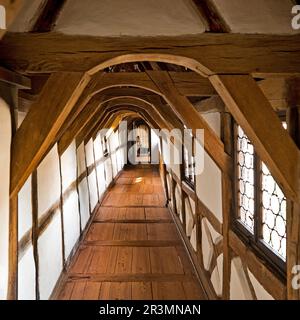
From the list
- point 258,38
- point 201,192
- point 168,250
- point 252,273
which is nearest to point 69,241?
point 168,250

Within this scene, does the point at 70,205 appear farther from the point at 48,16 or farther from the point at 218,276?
the point at 48,16

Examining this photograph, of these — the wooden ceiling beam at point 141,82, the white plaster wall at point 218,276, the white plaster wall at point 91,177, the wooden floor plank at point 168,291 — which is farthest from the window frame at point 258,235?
the white plaster wall at point 91,177

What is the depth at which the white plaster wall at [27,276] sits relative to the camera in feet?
9.13

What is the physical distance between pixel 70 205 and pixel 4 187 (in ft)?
10.3

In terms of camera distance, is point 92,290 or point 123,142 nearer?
point 92,290

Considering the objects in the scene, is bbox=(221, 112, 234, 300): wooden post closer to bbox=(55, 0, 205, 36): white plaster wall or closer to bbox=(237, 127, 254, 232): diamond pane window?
bbox=(237, 127, 254, 232): diamond pane window

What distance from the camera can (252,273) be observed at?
101 inches

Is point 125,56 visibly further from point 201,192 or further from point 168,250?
Result: point 168,250

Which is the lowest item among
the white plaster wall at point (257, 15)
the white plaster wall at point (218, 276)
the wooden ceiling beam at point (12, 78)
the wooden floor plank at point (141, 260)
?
the wooden floor plank at point (141, 260)

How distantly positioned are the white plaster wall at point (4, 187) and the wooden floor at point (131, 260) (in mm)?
2131

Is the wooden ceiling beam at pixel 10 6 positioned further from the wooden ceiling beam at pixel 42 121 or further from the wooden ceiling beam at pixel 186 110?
the wooden ceiling beam at pixel 186 110

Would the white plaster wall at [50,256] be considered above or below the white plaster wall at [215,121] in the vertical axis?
below

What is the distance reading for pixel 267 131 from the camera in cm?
174

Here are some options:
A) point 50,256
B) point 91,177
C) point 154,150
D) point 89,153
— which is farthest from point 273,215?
point 154,150
